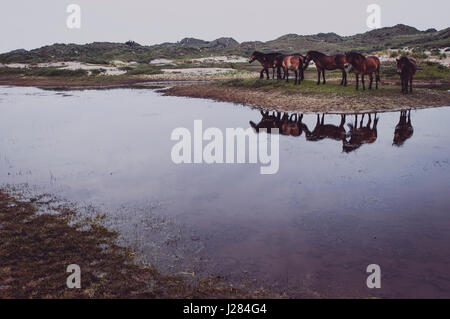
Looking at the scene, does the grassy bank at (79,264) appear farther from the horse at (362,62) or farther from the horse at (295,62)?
the horse at (295,62)

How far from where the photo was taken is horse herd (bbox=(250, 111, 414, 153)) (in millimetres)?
16859

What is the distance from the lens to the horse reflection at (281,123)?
1947cm

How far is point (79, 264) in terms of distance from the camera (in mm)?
7195

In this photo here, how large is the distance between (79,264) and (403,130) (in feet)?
57.2

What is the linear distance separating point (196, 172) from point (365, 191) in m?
6.07

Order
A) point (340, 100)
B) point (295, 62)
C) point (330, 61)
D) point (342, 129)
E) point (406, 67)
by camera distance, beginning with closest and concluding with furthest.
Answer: point (342, 129) → point (340, 100) → point (406, 67) → point (330, 61) → point (295, 62)

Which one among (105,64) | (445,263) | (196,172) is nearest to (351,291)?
(445,263)

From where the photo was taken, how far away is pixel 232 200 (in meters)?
10.7

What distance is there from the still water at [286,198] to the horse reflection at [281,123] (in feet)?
0.59

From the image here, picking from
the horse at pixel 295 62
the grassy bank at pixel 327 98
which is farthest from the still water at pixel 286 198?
the horse at pixel 295 62

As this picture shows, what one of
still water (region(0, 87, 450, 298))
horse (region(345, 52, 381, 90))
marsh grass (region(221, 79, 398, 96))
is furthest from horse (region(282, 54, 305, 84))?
still water (region(0, 87, 450, 298))

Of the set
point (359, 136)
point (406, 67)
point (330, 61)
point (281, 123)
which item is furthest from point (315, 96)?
point (359, 136)

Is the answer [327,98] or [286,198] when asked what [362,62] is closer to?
[327,98]
